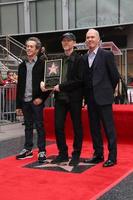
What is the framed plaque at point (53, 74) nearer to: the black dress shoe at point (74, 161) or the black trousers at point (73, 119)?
the black trousers at point (73, 119)

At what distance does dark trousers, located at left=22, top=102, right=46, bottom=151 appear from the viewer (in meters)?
7.14

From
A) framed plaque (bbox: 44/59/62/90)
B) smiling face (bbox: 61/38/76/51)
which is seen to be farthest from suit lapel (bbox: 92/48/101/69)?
framed plaque (bbox: 44/59/62/90)

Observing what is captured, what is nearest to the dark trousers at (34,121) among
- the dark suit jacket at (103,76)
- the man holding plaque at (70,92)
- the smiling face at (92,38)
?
the man holding plaque at (70,92)

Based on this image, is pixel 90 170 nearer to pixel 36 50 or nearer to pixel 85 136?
pixel 36 50

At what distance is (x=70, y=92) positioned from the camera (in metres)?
6.63

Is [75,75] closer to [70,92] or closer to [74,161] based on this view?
[70,92]

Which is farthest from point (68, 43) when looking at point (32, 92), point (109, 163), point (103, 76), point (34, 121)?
point (109, 163)

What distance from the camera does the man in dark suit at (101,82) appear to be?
21.4 feet

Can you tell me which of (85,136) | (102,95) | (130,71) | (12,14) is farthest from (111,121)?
(12,14)

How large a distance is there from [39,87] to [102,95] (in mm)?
1073

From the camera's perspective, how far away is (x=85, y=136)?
30.3 feet

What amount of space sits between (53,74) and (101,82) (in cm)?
74

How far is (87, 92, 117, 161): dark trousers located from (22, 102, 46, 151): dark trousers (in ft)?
2.67

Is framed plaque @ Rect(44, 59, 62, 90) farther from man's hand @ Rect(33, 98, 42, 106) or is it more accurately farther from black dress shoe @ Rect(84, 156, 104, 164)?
black dress shoe @ Rect(84, 156, 104, 164)
